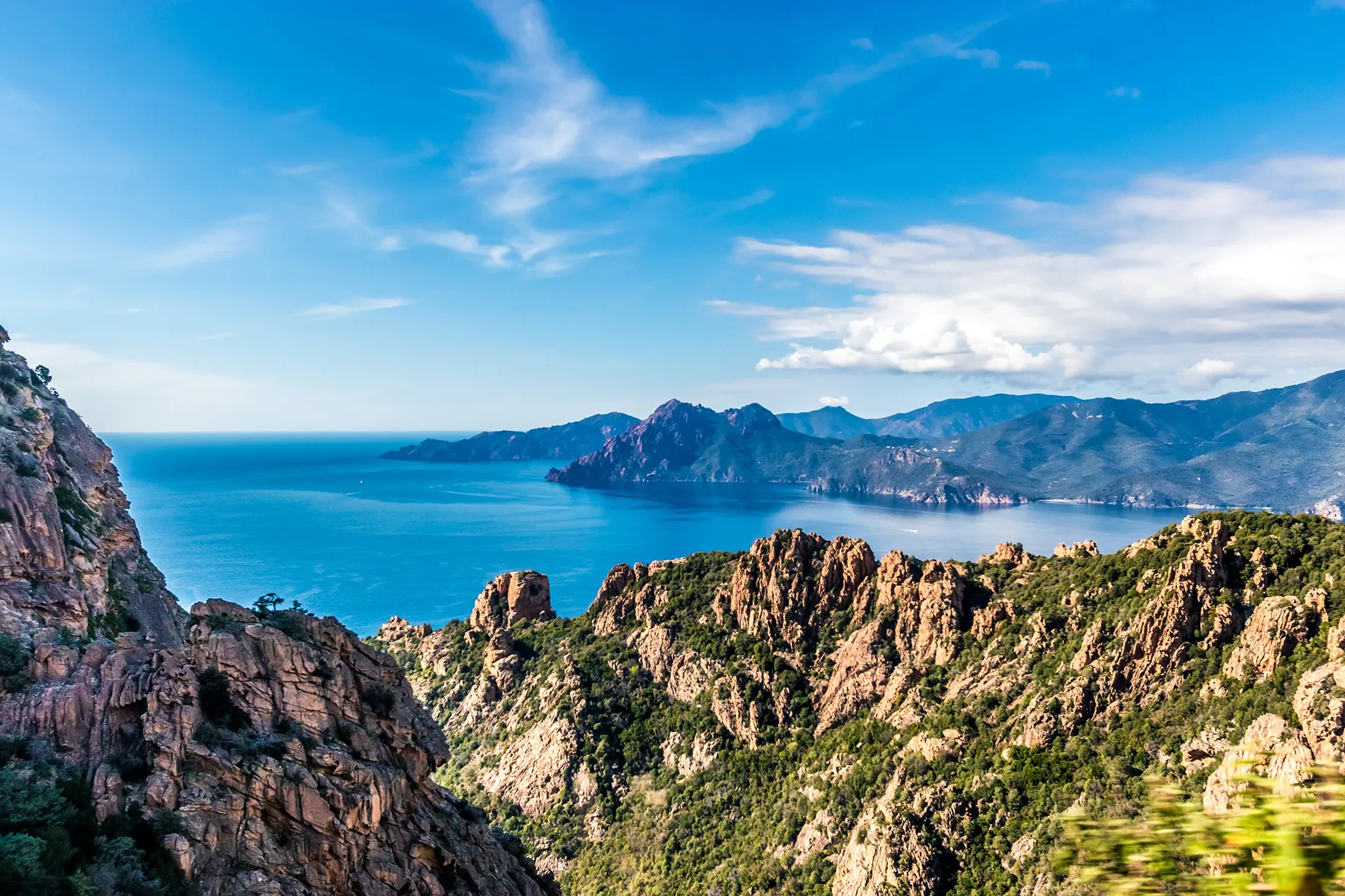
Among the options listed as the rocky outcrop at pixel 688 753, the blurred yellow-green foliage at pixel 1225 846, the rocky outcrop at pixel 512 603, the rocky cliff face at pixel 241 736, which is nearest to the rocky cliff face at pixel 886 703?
the rocky outcrop at pixel 688 753

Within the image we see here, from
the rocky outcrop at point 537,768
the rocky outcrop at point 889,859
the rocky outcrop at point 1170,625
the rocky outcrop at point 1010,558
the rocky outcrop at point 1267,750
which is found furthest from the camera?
the rocky outcrop at point 1010,558

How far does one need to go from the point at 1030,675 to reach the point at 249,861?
142 feet

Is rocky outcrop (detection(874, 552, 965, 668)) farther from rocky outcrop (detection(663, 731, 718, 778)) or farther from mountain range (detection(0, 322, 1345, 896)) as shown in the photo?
rocky outcrop (detection(663, 731, 718, 778))

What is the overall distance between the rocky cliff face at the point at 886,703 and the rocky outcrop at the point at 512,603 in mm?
3181

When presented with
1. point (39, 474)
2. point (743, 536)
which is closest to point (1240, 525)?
point (39, 474)

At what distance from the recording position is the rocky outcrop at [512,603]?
7631 cm

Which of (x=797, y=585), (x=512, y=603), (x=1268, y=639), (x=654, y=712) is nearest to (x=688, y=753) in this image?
(x=654, y=712)

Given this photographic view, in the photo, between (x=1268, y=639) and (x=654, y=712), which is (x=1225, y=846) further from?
(x=654, y=712)

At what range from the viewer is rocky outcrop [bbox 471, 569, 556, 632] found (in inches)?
3004

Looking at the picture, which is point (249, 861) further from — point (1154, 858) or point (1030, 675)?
point (1030, 675)

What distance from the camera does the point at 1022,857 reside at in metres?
34.7

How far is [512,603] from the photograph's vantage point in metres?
76.9

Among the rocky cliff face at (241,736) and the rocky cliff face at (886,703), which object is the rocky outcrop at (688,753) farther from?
the rocky cliff face at (241,736)

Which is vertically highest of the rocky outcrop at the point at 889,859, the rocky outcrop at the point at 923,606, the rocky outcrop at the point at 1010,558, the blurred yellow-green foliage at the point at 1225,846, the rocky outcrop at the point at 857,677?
the blurred yellow-green foliage at the point at 1225,846
